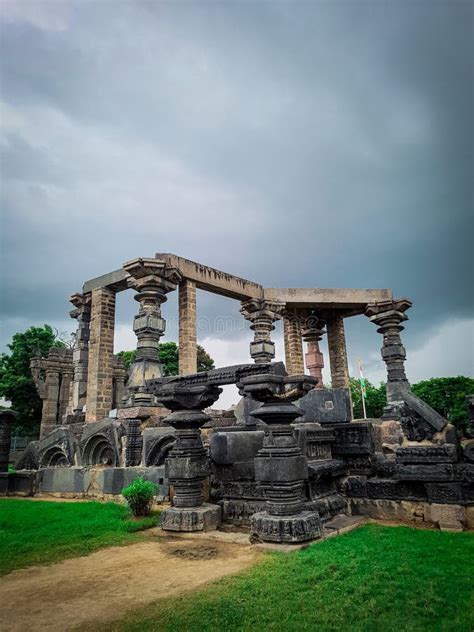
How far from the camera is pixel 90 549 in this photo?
16.4ft

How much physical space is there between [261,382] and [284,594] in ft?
7.56

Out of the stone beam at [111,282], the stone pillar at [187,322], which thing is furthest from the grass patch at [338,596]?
the stone beam at [111,282]

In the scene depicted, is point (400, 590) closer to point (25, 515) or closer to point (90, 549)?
point (90, 549)

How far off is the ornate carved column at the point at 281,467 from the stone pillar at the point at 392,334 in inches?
310

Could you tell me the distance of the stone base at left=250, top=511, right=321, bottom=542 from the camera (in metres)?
4.69

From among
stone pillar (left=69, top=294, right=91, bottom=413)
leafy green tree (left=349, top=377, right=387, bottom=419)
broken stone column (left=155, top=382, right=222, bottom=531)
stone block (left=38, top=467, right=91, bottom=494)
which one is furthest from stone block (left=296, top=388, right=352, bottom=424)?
leafy green tree (left=349, top=377, right=387, bottom=419)

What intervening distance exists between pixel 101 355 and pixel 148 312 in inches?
126

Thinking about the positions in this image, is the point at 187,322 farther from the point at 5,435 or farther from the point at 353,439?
the point at 353,439

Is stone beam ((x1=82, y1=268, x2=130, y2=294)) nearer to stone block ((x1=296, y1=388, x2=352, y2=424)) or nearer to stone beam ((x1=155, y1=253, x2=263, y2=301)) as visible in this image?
stone beam ((x1=155, y1=253, x2=263, y2=301))

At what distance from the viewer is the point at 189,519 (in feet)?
18.4

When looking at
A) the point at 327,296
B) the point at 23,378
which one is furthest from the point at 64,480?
the point at 23,378

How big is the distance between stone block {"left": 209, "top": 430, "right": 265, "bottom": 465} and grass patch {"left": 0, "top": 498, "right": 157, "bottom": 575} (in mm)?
1342

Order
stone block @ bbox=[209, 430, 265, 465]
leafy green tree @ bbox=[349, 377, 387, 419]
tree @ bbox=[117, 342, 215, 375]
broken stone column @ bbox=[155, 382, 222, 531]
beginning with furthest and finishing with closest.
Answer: leafy green tree @ bbox=[349, 377, 387, 419] → tree @ bbox=[117, 342, 215, 375] → stone block @ bbox=[209, 430, 265, 465] → broken stone column @ bbox=[155, 382, 222, 531]

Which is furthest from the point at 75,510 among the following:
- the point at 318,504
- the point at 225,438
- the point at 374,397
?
the point at 374,397
